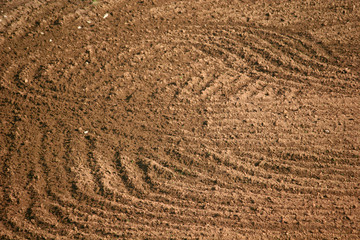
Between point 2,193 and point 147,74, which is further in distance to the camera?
point 147,74

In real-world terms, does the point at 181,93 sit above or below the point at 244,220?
above

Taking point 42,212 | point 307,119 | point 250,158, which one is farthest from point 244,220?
point 42,212

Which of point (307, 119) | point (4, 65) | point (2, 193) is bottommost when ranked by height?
point (307, 119)

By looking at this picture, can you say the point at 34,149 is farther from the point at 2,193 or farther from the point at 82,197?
the point at 82,197

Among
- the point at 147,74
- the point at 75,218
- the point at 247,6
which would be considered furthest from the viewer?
the point at 247,6

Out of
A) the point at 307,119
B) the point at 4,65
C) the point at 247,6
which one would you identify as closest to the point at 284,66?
the point at 307,119

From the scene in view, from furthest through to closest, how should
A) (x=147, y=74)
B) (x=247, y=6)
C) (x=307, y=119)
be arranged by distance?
(x=247, y=6) < (x=147, y=74) < (x=307, y=119)

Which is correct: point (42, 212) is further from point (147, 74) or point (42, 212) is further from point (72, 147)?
point (147, 74)
